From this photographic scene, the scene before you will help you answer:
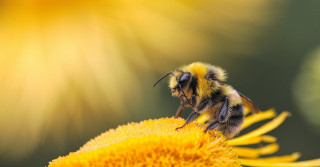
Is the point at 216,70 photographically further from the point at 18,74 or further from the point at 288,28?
the point at 18,74

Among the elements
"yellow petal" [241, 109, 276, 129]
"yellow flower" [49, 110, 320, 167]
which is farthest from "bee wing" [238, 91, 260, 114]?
"yellow flower" [49, 110, 320, 167]

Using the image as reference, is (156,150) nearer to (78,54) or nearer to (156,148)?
(156,148)

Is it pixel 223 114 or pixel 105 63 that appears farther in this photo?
pixel 105 63

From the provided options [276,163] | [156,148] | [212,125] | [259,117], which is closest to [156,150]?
[156,148]

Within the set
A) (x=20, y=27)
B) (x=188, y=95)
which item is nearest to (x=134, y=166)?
(x=188, y=95)

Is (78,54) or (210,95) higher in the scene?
(78,54)

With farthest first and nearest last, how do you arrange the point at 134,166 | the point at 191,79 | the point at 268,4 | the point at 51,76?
the point at 268,4
the point at 51,76
the point at 191,79
the point at 134,166
